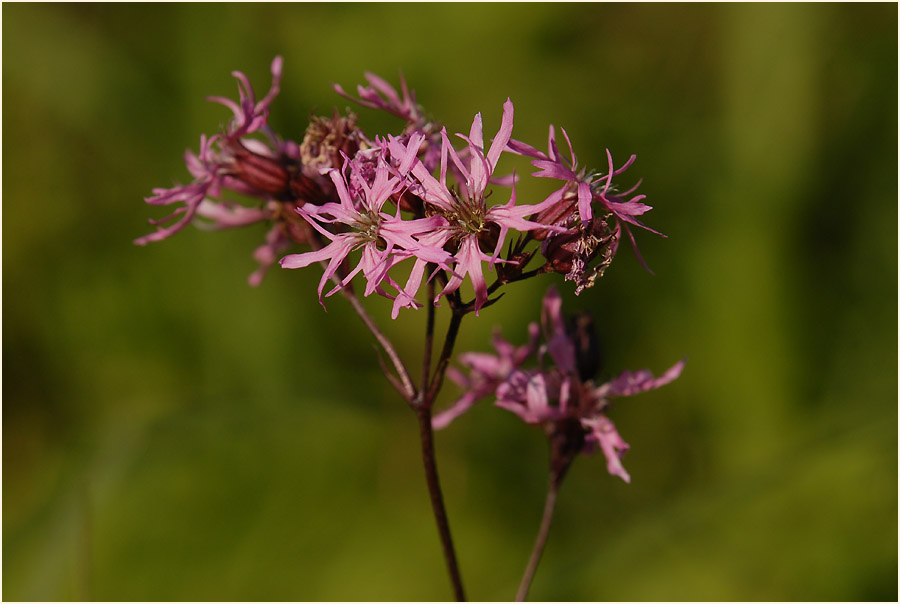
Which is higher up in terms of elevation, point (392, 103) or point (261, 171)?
point (392, 103)

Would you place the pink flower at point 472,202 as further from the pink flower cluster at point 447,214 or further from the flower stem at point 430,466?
the flower stem at point 430,466

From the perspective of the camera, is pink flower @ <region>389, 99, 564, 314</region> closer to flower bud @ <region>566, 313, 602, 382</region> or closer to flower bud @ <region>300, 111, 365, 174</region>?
flower bud @ <region>300, 111, 365, 174</region>

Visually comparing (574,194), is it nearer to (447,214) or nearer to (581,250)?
(581,250)

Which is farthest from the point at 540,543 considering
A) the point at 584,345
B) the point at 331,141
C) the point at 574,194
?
the point at 331,141

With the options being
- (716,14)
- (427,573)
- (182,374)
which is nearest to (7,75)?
(182,374)

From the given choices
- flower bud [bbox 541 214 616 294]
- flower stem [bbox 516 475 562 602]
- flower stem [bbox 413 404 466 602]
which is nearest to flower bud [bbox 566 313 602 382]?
flower stem [bbox 516 475 562 602]

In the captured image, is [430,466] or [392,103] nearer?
[430,466]

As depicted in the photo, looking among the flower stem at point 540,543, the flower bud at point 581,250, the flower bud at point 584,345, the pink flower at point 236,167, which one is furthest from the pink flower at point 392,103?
the flower stem at point 540,543
